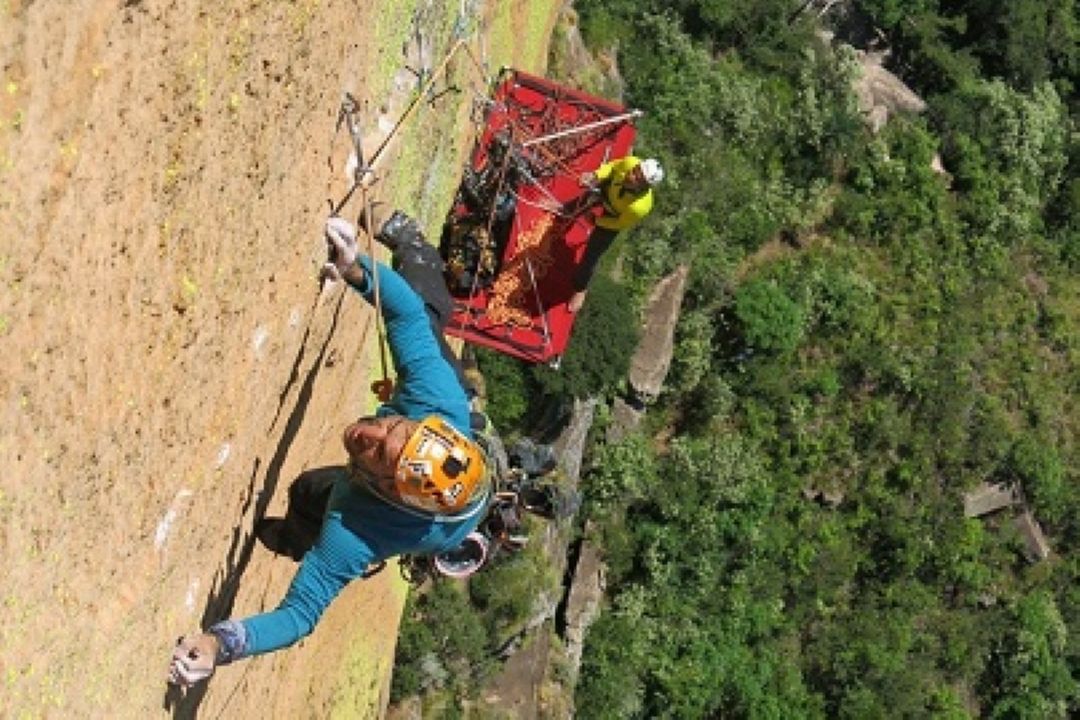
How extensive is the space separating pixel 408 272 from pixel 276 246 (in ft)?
1.48

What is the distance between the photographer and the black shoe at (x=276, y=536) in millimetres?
5055

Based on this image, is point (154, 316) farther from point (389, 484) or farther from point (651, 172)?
point (651, 172)

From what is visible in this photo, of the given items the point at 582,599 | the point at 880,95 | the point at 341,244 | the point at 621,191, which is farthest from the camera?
the point at 880,95

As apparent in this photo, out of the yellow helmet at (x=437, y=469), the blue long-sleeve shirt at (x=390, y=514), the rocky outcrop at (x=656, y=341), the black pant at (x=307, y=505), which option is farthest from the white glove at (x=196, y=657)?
the rocky outcrop at (x=656, y=341)

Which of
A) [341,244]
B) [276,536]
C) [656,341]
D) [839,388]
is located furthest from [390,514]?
[839,388]

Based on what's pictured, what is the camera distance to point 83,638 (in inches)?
147

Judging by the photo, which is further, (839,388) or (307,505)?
(839,388)

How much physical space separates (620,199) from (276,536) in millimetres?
2589

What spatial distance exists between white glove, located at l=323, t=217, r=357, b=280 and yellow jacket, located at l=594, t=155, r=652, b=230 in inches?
112

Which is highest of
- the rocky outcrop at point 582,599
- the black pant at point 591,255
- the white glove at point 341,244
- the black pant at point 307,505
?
the white glove at point 341,244

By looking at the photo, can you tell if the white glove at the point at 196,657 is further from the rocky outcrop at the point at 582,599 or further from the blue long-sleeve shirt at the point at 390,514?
the rocky outcrop at the point at 582,599

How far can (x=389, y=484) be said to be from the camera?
12.8 ft

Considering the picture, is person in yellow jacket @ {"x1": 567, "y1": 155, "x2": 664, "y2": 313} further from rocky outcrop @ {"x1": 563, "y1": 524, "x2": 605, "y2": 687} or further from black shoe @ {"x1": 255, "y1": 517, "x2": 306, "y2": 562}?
rocky outcrop @ {"x1": 563, "y1": 524, "x2": 605, "y2": 687}

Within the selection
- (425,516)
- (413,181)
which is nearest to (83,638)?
(425,516)
